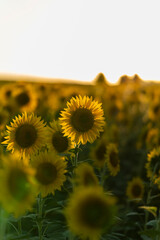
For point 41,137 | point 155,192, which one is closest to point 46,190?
point 41,137

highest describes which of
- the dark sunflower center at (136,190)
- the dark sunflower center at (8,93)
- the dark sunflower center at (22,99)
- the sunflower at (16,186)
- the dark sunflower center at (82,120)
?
the dark sunflower center at (8,93)

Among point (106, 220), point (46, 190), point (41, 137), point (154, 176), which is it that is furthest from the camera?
point (154, 176)

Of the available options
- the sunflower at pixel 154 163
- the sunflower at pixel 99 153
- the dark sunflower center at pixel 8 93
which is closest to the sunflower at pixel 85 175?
the sunflower at pixel 154 163

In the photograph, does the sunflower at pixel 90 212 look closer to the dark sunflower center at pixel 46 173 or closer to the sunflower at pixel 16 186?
the sunflower at pixel 16 186

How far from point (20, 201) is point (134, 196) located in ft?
9.88

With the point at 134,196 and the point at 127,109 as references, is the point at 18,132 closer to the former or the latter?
the point at 134,196

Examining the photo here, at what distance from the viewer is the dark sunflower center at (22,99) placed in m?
8.40

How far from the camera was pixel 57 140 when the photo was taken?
9.64 feet

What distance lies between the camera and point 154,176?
3781 mm

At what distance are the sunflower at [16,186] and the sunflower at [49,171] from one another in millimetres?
889

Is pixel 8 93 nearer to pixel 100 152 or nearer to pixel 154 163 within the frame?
pixel 100 152

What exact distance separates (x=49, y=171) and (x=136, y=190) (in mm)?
2128

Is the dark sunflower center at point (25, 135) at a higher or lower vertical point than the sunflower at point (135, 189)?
higher

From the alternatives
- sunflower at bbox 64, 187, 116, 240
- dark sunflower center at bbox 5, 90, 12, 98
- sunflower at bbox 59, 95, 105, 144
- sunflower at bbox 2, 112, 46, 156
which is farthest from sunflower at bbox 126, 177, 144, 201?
dark sunflower center at bbox 5, 90, 12, 98
